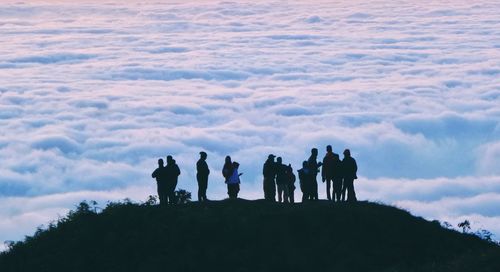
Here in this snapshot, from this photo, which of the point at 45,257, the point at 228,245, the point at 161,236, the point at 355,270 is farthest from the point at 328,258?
the point at 45,257

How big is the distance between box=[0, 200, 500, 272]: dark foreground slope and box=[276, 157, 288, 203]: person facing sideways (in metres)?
0.75

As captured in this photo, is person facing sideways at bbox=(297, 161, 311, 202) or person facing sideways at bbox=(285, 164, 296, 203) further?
person facing sideways at bbox=(285, 164, 296, 203)

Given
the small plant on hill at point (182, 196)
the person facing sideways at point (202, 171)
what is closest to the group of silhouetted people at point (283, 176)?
the person facing sideways at point (202, 171)

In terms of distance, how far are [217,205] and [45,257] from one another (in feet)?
20.6

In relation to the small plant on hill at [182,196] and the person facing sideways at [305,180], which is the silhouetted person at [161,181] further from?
the person facing sideways at [305,180]

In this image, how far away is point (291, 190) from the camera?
117 ft

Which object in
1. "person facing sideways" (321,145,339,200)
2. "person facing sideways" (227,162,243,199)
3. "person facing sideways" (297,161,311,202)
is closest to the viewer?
"person facing sideways" (321,145,339,200)

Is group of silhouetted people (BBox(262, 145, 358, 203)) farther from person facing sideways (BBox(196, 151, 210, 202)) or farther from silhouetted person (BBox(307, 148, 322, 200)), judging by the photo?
person facing sideways (BBox(196, 151, 210, 202))

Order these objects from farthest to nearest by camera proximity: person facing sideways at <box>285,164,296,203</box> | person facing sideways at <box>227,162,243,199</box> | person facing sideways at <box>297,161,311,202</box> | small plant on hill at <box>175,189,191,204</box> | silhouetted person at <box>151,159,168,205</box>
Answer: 1. small plant on hill at <box>175,189,191,204</box>
2. person facing sideways at <box>285,164,296,203</box>
3. person facing sideways at <box>227,162,243,199</box>
4. person facing sideways at <box>297,161,311,202</box>
5. silhouetted person at <box>151,159,168,205</box>

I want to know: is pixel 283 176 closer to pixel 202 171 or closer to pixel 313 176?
pixel 313 176

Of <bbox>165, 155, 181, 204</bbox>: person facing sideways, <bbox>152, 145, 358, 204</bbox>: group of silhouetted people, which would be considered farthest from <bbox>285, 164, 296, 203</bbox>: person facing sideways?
<bbox>165, 155, 181, 204</bbox>: person facing sideways

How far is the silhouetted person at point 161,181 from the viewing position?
3353 cm

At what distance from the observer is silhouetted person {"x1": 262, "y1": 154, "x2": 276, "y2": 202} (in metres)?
34.6

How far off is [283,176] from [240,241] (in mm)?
3115
